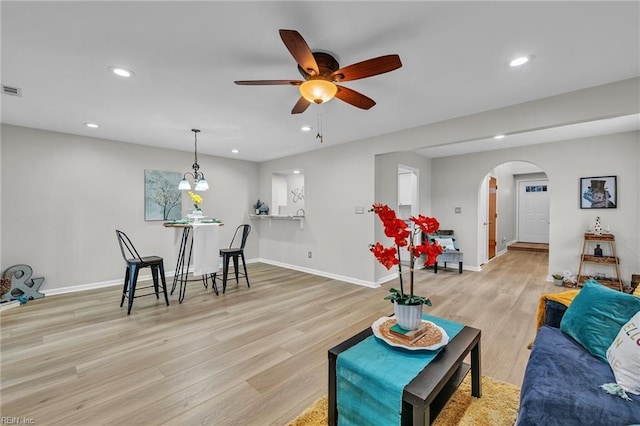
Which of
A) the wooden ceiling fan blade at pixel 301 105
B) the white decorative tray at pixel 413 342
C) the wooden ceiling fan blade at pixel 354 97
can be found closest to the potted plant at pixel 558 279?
the white decorative tray at pixel 413 342

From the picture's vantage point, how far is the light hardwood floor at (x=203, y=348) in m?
1.81

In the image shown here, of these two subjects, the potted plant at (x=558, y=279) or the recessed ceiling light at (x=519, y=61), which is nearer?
the recessed ceiling light at (x=519, y=61)

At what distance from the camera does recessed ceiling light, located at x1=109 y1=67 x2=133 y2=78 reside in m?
2.28

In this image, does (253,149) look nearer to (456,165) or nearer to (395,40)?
(395,40)

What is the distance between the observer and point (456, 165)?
6.00 meters

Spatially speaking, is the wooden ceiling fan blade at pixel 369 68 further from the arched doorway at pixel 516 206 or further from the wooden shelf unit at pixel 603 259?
the arched doorway at pixel 516 206

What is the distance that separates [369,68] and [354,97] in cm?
46

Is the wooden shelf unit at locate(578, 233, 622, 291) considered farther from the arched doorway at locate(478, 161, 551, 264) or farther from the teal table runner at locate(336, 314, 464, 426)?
the teal table runner at locate(336, 314, 464, 426)

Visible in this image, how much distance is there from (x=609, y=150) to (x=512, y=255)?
3880 millimetres

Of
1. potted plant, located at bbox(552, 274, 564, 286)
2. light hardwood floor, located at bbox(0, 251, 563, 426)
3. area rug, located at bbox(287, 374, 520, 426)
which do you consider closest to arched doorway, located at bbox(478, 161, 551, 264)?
potted plant, located at bbox(552, 274, 564, 286)

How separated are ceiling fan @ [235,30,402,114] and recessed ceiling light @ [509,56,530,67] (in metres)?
1.14

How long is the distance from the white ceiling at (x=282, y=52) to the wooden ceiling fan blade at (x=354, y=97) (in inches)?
9.7

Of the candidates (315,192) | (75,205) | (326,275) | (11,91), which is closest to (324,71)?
(11,91)

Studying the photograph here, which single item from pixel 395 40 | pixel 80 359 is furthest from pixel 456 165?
pixel 80 359
